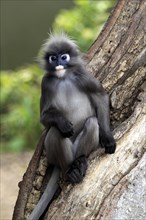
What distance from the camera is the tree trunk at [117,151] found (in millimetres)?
3734

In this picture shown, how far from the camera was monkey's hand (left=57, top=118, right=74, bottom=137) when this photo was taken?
409 centimetres

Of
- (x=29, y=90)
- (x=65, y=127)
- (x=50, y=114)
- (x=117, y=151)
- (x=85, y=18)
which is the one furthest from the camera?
(x=85, y=18)

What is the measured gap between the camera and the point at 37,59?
4.45 m

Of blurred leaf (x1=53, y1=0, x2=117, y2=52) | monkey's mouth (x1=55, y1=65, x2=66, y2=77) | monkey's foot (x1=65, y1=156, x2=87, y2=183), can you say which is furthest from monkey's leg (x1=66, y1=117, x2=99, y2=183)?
blurred leaf (x1=53, y1=0, x2=117, y2=52)

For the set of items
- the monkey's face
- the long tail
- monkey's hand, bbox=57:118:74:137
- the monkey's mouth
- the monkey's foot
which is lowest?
the long tail

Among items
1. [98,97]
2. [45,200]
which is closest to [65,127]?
[98,97]

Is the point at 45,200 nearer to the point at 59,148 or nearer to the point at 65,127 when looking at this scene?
the point at 59,148

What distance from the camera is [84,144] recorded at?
13.8 ft

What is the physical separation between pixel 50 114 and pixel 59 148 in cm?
25

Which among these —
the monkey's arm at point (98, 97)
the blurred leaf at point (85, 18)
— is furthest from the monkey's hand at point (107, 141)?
the blurred leaf at point (85, 18)

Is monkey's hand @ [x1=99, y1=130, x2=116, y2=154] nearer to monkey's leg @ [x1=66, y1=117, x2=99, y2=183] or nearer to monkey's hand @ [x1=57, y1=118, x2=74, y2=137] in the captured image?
monkey's leg @ [x1=66, y1=117, x2=99, y2=183]

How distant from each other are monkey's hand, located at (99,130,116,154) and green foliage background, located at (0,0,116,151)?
4.32 m

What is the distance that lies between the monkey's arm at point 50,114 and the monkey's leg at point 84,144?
5.8 inches

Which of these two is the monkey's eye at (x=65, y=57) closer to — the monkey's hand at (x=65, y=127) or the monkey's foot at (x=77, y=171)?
the monkey's hand at (x=65, y=127)
